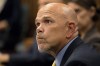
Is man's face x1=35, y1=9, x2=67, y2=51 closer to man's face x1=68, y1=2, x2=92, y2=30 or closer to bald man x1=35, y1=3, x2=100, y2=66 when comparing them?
bald man x1=35, y1=3, x2=100, y2=66

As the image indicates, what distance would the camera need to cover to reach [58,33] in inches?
92.6

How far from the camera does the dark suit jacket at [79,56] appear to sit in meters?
2.09

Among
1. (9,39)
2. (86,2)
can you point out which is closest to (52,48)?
(86,2)

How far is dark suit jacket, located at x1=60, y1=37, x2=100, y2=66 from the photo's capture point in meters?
2.09

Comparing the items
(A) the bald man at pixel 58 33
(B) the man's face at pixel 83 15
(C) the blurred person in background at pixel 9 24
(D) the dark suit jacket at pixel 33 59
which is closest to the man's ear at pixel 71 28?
(A) the bald man at pixel 58 33

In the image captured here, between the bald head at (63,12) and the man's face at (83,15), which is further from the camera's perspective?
the man's face at (83,15)

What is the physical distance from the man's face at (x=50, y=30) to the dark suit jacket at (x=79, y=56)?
0.09 metres

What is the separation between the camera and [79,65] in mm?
2072

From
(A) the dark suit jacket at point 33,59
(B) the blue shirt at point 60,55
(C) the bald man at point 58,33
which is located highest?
(C) the bald man at point 58,33

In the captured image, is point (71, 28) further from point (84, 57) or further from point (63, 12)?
point (84, 57)

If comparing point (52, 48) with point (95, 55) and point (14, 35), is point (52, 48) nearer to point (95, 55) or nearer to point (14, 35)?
point (95, 55)

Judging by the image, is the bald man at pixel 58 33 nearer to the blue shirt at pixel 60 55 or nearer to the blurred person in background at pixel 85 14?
the blue shirt at pixel 60 55

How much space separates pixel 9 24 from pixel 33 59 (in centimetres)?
123

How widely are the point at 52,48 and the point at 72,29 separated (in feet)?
0.52
